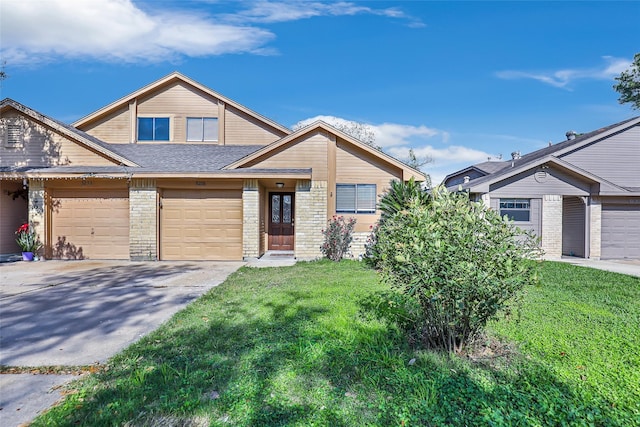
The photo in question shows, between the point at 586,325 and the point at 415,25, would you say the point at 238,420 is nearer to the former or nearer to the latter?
the point at 586,325

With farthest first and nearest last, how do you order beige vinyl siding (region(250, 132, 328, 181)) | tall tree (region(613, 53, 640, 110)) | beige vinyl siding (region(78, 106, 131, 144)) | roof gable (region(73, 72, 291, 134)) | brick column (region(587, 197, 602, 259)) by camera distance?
tall tree (region(613, 53, 640, 110)) < beige vinyl siding (region(78, 106, 131, 144)) < roof gable (region(73, 72, 291, 134)) < brick column (region(587, 197, 602, 259)) < beige vinyl siding (region(250, 132, 328, 181))

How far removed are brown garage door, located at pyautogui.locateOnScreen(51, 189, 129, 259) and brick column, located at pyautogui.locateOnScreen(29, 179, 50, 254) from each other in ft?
0.91

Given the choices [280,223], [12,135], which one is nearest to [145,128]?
[12,135]

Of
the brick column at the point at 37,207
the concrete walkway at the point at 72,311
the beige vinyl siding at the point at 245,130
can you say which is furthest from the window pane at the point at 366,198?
the brick column at the point at 37,207

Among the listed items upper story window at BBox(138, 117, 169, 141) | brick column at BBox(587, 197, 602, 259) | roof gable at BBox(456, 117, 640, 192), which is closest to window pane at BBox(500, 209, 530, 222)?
roof gable at BBox(456, 117, 640, 192)

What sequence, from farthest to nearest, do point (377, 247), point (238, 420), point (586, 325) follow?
point (586, 325)
point (377, 247)
point (238, 420)

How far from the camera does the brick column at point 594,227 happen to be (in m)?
12.4

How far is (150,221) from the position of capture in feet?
34.1

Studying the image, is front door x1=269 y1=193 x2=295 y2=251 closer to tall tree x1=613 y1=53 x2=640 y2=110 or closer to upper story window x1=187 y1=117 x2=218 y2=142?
upper story window x1=187 y1=117 x2=218 y2=142

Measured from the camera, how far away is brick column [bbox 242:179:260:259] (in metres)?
10.5

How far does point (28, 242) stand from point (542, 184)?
18.9 m

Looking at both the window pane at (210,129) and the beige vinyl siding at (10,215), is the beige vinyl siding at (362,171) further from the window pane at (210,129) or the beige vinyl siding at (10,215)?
the beige vinyl siding at (10,215)

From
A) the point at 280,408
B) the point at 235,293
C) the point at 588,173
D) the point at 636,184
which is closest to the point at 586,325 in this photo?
the point at 280,408

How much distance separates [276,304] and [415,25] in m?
8.88
